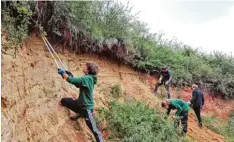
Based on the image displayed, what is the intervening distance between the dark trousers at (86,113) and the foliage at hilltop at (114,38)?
1.55 metres

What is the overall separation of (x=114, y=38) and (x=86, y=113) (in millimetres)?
4152

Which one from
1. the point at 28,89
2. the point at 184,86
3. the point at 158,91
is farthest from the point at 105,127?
the point at 184,86

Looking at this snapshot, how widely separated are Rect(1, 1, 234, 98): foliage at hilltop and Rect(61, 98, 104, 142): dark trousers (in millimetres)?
1546

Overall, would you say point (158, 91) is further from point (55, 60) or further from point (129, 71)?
point (55, 60)

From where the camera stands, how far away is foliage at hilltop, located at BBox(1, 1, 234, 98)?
370 inches

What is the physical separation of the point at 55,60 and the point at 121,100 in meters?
2.92

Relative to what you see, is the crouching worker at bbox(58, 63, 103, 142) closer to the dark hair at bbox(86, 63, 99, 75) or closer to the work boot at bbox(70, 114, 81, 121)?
the dark hair at bbox(86, 63, 99, 75)

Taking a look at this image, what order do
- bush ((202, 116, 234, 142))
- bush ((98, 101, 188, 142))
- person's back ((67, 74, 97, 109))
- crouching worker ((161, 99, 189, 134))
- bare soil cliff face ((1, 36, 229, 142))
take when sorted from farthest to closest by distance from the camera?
bush ((202, 116, 234, 142))
crouching worker ((161, 99, 189, 134))
bush ((98, 101, 188, 142))
person's back ((67, 74, 97, 109))
bare soil cliff face ((1, 36, 229, 142))

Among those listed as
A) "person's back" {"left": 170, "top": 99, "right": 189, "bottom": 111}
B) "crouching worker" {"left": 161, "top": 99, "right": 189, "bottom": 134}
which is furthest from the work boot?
"person's back" {"left": 170, "top": 99, "right": 189, "bottom": 111}

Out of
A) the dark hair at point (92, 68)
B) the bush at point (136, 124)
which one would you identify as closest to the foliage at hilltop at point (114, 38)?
the dark hair at point (92, 68)

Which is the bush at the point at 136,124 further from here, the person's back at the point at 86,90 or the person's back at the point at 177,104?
the person's back at the point at 86,90

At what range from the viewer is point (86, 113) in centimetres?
870

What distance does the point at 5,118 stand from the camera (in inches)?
302

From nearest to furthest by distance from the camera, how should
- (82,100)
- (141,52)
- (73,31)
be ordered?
(82,100)
(73,31)
(141,52)
